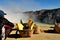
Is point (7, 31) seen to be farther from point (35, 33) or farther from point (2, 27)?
point (35, 33)

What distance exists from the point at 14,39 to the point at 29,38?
0.83 meters

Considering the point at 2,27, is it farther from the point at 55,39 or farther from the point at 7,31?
the point at 55,39

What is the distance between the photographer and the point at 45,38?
9.06 m

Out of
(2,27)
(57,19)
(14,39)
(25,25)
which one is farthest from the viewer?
(57,19)

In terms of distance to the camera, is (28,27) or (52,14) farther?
(52,14)

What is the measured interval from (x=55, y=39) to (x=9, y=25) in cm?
374

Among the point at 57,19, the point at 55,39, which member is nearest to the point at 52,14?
the point at 57,19

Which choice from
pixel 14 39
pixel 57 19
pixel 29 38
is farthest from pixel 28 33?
pixel 57 19

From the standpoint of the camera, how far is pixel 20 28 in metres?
9.47

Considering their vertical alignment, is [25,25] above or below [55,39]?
above

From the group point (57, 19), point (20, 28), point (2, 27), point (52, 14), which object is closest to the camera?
point (2, 27)

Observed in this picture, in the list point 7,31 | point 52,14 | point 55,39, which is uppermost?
point 52,14

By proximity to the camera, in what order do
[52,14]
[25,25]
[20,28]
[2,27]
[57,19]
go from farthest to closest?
[52,14] < [57,19] < [25,25] < [20,28] < [2,27]

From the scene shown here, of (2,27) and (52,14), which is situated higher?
(52,14)
